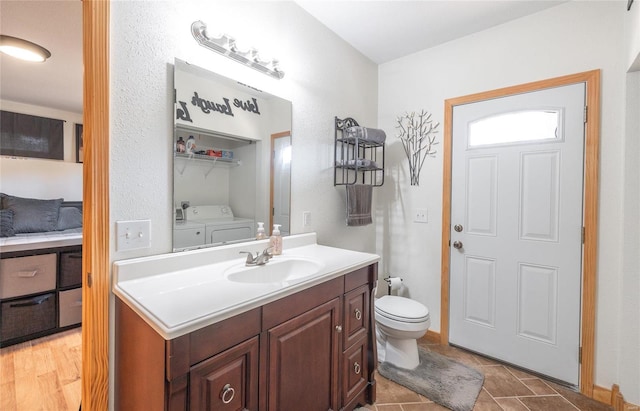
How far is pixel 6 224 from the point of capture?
264cm

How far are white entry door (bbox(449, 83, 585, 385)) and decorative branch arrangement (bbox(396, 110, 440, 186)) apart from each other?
0.64 feet

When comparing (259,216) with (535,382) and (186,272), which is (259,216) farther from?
(535,382)

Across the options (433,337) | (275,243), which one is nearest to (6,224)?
(275,243)

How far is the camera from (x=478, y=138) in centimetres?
217

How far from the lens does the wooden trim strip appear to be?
104cm

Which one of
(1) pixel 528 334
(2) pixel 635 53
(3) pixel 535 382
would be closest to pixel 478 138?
(2) pixel 635 53

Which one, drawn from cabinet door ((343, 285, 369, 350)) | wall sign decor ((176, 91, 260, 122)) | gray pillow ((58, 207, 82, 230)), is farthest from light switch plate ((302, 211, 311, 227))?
gray pillow ((58, 207, 82, 230))

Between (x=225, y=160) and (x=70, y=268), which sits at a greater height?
(x=225, y=160)

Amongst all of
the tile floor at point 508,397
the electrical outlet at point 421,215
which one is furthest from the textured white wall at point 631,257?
the electrical outlet at point 421,215

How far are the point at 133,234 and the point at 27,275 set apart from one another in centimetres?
213

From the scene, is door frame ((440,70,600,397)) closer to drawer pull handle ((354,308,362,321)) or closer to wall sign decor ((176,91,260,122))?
drawer pull handle ((354,308,362,321))

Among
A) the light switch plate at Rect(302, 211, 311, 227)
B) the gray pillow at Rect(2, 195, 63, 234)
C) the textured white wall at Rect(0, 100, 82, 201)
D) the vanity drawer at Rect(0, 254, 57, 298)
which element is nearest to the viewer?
the light switch plate at Rect(302, 211, 311, 227)

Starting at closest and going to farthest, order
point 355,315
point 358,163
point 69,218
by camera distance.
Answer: point 355,315
point 358,163
point 69,218

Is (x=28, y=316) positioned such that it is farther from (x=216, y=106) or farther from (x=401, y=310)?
(x=401, y=310)
